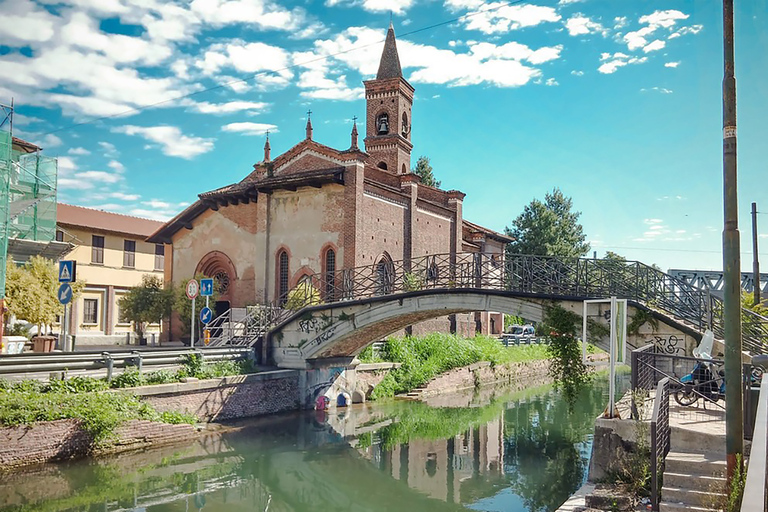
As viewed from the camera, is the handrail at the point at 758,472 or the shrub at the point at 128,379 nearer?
the handrail at the point at 758,472

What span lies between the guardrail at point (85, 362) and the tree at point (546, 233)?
38.3m

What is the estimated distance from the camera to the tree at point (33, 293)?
21516 millimetres

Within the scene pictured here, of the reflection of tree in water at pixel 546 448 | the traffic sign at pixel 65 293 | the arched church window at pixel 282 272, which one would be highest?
the arched church window at pixel 282 272

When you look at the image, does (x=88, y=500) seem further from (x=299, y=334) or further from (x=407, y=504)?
(x=299, y=334)

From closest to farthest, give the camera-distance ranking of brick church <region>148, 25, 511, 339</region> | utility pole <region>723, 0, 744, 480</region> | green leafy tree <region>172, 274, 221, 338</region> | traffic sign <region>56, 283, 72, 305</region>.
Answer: utility pole <region>723, 0, 744, 480</region> < traffic sign <region>56, 283, 72, 305</region> < brick church <region>148, 25, 511, 339</region> < green leafy tree <region>172, 274, 221, 338</region>

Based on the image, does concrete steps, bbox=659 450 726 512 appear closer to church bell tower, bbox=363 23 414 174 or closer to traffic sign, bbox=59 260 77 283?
traffic sign, bbox=59 260 77 283

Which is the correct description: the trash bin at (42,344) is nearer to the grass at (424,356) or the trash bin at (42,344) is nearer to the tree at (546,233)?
the grass at (424,356)

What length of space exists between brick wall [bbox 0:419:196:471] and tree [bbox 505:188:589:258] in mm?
40977

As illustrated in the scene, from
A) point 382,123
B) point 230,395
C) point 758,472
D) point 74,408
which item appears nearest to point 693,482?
point 758,472

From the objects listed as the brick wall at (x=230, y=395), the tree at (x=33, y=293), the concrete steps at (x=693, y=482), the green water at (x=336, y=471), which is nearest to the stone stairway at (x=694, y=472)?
the concrete steps at (x=693, y=482)

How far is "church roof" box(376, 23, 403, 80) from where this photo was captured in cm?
3294

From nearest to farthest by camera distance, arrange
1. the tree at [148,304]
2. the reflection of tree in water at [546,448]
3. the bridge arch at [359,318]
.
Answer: the reflection of tree in water at [546,448], the bridge arch at [359,318], the tree at [148,304]

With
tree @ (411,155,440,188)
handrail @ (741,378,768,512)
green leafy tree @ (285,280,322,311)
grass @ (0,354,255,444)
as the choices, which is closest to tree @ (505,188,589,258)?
tree @ (411,155,440,188)

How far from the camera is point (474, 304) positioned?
59.8 ft
